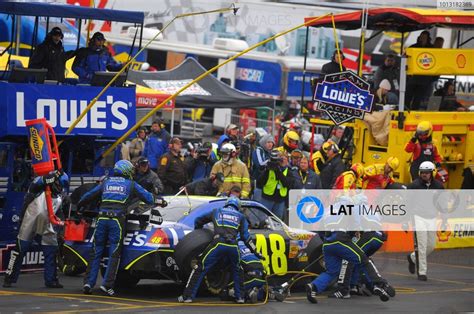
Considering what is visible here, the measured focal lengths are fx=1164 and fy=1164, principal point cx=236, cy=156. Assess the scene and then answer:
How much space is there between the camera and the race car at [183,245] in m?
13.9

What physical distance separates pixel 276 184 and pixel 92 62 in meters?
A: 3.63

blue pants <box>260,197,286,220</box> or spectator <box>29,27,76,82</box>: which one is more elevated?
spectator <box>29,27,76,82</box>

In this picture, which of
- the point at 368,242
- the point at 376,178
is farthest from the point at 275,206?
the point at 368,242

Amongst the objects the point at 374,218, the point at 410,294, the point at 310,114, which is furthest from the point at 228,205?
the point at 310,114

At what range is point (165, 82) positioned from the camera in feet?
85.6

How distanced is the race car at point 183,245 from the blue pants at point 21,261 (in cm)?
17

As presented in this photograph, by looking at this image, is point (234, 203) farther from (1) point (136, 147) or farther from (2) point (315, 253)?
(1) point (136, 147)

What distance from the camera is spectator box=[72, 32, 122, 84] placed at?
61.2ft

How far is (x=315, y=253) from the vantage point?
15.5 metres

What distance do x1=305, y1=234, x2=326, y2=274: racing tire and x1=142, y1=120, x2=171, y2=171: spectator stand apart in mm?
8462

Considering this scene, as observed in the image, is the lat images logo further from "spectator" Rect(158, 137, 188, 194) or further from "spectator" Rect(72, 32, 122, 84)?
"spectator" Rect(72, 32, 122, 84)

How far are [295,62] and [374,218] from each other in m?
19.7

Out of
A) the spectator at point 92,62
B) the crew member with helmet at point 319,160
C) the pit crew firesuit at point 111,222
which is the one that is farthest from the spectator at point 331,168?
the pit crew firesuit at point 111,222

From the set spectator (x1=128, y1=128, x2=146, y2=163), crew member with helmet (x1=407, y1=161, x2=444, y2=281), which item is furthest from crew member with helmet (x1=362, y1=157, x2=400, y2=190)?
spectator (x1=128, y1=128, x2=146, y2=163)
